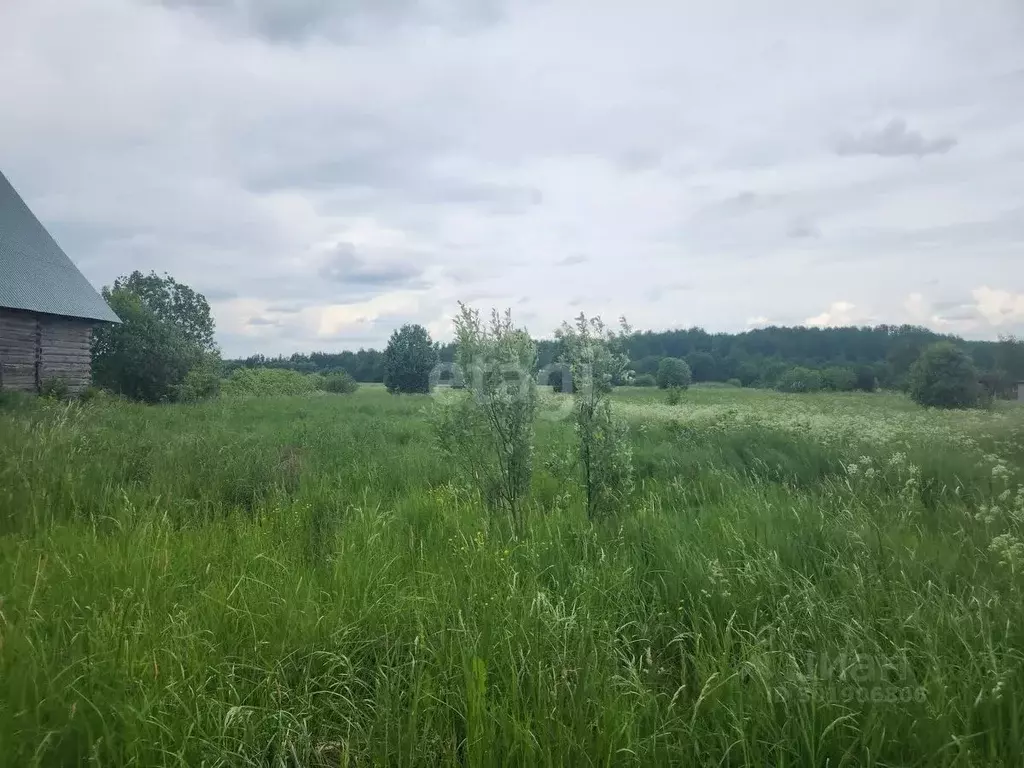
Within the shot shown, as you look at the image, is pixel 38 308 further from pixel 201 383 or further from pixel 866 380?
pixel 866 380

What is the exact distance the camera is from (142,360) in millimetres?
30891

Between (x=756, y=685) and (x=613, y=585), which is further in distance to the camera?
(x=613, y=585)

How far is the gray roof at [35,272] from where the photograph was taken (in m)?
18.7

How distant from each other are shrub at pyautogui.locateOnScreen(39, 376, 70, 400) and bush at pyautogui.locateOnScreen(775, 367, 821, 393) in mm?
25049

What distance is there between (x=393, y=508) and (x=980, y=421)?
726 centimetres

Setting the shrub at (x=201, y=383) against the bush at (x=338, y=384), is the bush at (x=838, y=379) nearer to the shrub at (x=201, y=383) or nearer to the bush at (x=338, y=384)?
the shrub at (x=201, y=383)

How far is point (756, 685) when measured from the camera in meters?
2.27

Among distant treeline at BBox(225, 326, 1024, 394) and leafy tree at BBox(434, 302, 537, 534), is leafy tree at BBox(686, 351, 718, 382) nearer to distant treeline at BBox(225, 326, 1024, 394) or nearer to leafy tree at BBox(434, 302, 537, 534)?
distant treeline at BBox(225, 326, 1024, 394)

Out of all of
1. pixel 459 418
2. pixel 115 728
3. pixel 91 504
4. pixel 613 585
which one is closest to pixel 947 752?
pixel 613 585

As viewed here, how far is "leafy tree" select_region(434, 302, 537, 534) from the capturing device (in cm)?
535

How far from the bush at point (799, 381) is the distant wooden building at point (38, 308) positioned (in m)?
25.2

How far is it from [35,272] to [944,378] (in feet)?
89.8

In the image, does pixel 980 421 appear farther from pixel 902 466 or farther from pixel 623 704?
pixel 623 704

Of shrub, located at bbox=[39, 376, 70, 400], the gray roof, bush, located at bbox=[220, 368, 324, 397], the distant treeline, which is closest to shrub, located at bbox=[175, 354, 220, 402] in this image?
bush, located at bbox=[220, 368, 324, 397]
